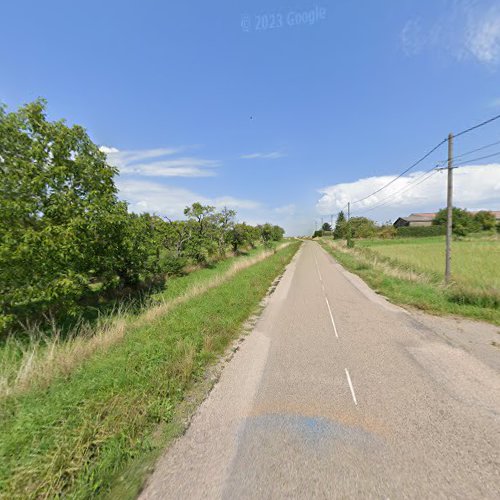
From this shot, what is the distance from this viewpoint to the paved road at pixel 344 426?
2.41m

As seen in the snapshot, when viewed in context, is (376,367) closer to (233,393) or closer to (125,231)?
(233,393)

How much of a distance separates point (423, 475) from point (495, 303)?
873cm

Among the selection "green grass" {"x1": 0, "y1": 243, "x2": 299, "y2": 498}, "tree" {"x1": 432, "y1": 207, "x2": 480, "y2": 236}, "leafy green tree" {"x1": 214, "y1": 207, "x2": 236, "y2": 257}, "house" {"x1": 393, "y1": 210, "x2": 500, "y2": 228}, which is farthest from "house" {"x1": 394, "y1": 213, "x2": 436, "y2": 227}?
"green grass" {"x1": 0, "y1": 243, "x2": 299, "y2": 498}

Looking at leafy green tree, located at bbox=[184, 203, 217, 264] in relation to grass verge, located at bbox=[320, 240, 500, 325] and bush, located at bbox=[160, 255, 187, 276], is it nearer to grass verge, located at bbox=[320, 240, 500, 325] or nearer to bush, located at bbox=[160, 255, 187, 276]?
bush, located at bbox=[160, 255, 187, 276]

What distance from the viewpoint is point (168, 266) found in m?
17.8

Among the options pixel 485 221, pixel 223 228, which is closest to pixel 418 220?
pixel 485 221

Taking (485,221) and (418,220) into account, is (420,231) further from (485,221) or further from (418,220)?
Answer: (418,220)

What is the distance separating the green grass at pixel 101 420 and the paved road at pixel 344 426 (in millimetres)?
440

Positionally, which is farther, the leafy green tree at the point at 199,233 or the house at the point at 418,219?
the house at the point at 418,219

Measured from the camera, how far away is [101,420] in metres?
2.95

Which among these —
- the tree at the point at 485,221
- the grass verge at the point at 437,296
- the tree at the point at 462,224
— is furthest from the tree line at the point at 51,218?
the tree at the point at 485,221

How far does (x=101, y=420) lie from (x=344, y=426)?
328 centimetres

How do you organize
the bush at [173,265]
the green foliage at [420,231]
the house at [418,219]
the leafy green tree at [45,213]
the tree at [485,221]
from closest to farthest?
1. the leafy green tree at [45,213]
2. the bush at [173,265]
3. the green foliage at [420,231]
4. the tree at [485,221]
5. the house at [418,219]

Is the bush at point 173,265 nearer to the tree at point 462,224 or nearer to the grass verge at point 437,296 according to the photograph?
the grass verge at point 437,296
